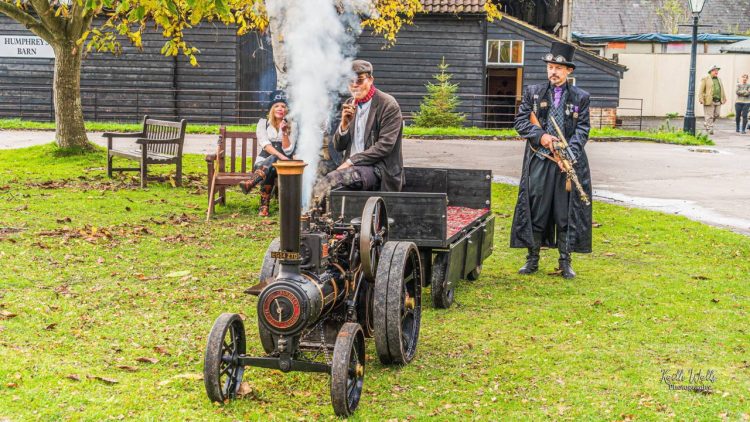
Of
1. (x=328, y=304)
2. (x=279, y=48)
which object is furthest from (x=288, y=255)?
(x=279, y=48)

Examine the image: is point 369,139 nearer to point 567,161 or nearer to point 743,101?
point 567,161

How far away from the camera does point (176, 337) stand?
6.54 m

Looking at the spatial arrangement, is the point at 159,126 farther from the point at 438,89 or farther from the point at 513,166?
the point at 438,89

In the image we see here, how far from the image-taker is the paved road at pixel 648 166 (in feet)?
44.1

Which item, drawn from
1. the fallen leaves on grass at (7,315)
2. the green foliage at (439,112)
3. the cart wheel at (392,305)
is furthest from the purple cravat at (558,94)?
the green foliage at (439,112)

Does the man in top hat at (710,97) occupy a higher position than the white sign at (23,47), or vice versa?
the white sign at (23,47)

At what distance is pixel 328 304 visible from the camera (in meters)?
5.46

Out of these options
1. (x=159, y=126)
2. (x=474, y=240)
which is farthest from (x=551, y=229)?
(x=159, y=126)

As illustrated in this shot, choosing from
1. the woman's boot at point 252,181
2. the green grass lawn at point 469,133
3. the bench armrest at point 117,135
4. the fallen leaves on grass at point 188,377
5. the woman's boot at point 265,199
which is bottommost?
the fallen leaves on grass at point 188,377

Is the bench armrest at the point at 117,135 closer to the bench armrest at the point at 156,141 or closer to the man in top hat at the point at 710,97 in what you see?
the bench armrest at the point at 156,141

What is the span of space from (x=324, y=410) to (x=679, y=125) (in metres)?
29.4

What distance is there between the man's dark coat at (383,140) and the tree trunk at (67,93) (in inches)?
372

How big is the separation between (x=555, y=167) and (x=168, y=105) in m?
23.3

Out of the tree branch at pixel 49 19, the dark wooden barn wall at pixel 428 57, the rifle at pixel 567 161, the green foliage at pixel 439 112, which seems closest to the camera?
the rifle at pixel 567 161
